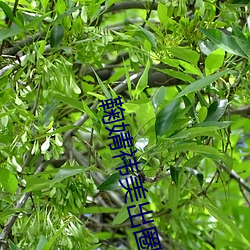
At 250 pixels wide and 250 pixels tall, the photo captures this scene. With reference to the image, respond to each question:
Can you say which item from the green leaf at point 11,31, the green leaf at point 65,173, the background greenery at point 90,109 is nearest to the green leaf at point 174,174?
the background greenery at point 90,109

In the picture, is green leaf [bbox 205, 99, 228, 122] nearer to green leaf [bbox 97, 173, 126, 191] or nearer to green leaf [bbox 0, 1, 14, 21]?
green leaf [bbox 97, 173, 126, 191]

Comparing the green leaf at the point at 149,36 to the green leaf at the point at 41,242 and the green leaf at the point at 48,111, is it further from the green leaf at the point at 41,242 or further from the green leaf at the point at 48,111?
the green leaf at the point at 41,242

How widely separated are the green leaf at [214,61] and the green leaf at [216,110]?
5 cm

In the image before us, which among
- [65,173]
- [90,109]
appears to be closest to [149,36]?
[90,109]

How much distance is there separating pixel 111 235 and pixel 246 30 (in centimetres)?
60

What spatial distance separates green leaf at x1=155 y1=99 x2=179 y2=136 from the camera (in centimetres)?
73

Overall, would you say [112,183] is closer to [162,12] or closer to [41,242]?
[41,242]

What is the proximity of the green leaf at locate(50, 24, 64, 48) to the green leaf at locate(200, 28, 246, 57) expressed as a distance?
18 cm

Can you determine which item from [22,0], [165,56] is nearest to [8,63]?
[22,0]

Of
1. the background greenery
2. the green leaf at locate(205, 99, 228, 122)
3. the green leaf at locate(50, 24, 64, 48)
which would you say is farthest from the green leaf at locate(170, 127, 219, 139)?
the green leaf at locate(50, 24, 64, 48)

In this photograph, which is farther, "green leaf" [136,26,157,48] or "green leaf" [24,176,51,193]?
"green leaf" [136,26,157,48]

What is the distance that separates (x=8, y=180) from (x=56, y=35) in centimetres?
19

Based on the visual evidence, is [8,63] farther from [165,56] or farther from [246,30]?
[246,30]

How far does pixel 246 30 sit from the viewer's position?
0.90m
